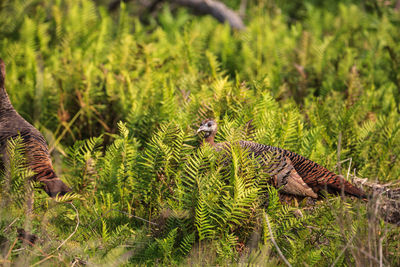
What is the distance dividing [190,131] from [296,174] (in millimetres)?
1120

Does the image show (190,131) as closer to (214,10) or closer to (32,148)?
Answer: (32,148)

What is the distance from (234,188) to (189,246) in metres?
0.58

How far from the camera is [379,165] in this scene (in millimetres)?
5246

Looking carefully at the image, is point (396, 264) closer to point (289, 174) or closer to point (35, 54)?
Result: point (289, 174)

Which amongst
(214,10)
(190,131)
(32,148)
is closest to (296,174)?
(190,131)

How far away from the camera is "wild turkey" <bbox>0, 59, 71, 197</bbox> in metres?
3.88

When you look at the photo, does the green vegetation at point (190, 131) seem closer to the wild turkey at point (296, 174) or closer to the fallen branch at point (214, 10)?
the wild turkey at point (296, 174)

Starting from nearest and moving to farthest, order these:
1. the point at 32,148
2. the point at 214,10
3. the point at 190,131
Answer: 1. the point at 32,148
2. the point at 190,131
3. the point at 214,10

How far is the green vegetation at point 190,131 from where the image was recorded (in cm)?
371

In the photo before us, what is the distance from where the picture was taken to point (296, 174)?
4.36 metres

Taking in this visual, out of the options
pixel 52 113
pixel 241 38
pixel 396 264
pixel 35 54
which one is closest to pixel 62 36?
pixel 35 54

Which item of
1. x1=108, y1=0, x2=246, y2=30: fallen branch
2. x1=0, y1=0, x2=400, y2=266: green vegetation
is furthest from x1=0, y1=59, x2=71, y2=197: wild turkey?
x1=108, y1=0, x2=246, y2=30: fallen branch

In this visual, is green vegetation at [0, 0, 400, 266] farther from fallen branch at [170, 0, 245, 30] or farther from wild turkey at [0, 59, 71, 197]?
fallen branch at [170, 0, 245, 30]

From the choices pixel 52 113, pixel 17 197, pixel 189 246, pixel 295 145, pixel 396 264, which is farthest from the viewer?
pixel 52 113
